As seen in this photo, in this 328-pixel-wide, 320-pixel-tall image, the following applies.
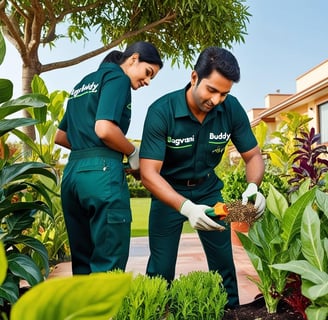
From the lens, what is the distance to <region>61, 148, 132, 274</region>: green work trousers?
2338 millimetres

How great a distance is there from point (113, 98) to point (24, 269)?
35.0 inches

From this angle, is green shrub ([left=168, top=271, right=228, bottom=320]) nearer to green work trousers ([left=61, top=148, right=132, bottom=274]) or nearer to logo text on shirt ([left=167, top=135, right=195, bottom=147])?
green work trousers ([left=61, top=148, right=132, bottom=274])

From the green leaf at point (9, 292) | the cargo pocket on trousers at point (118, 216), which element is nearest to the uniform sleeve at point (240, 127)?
the cargo pocket on trousers at point (118, 216)

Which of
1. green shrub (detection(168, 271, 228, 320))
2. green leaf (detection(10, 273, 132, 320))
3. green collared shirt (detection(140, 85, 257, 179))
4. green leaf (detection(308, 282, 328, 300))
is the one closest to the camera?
green leaf (detection(10, 273, 132, 320))

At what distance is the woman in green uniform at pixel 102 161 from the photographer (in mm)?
2352

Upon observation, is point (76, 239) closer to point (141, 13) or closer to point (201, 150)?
point (201, 150)

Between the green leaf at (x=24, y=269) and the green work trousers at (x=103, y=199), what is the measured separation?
33cm

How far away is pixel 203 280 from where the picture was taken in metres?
1.94

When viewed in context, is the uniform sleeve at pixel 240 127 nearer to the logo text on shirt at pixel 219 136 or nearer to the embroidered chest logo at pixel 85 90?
the logo text on shirt at pixel 219 136

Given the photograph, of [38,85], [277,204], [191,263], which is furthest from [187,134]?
[191,263]

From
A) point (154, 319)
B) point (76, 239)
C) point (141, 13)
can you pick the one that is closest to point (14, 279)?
point (76, 239)

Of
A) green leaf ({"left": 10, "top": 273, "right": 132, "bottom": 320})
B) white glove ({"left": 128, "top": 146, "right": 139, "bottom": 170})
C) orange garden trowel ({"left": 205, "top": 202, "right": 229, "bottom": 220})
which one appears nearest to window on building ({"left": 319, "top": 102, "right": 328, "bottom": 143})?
white glove ({"left": 128, "top": 146, "right": 139, "bottom": 170})

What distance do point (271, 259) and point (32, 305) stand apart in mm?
1800

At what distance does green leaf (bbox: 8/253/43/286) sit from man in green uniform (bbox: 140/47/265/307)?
0.64 metres
